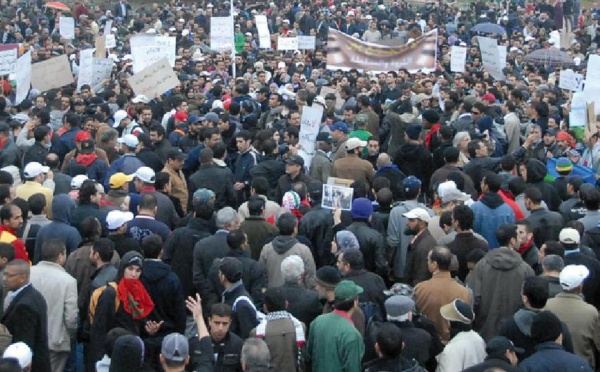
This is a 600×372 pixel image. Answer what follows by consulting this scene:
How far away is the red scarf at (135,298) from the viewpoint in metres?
8.19

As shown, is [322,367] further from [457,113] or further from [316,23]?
[316,23]

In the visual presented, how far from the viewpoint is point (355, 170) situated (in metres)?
12.2

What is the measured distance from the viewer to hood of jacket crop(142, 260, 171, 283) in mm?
8328

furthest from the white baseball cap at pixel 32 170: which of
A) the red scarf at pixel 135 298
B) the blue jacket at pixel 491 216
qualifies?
the blue jacket at pixel 491 216

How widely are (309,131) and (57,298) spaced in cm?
560

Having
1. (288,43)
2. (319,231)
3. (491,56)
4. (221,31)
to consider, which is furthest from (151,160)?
(288,43)

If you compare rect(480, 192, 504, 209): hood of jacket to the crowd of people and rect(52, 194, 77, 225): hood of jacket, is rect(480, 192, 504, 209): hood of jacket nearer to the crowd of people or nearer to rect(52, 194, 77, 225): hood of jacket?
the crowd of people

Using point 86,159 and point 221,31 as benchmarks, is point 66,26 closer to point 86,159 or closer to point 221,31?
point 221,31

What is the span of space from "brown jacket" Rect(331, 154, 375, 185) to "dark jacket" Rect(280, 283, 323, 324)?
4.02 meters

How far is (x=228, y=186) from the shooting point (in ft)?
38.5

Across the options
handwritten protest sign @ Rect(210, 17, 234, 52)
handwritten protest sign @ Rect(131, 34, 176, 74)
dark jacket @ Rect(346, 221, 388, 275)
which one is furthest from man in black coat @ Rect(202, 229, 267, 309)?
handwritten protest sign @ Rect(210, 17, 234, 52)

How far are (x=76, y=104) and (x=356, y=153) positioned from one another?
5.73 m

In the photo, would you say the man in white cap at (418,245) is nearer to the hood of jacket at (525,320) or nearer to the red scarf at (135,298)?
the hood of jacket at (525,320)

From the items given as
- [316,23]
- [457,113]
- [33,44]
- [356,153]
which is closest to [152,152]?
[356,153]
